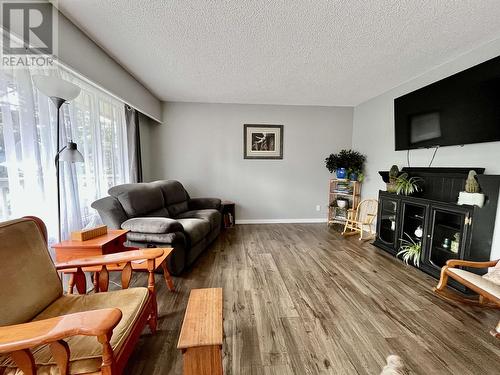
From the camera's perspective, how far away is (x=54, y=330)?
2.39 ft

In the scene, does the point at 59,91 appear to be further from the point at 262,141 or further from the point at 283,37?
the point at 262,141

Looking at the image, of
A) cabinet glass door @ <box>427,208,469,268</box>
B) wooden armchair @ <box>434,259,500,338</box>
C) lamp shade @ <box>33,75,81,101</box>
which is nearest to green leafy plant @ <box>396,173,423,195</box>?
cabinet glass door @ <box>427,208,469,268</box>

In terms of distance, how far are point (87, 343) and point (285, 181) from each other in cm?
380

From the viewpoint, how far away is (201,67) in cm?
257

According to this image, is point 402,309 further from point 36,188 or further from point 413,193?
point 36,188

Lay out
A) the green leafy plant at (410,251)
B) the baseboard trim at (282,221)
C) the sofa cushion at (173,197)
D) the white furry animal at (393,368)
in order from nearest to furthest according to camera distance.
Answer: the white furry animal at (393,368)
the green leafy plant at (410,251)
the sofa cushion at (173,197)
the baseboard trim at (282,221)

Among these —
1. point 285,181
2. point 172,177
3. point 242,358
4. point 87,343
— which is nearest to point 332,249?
point 285,181

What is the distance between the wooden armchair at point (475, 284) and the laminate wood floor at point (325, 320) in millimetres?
87

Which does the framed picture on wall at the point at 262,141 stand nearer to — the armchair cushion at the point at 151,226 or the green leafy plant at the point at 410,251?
the armchair cushion at the point at 151,226

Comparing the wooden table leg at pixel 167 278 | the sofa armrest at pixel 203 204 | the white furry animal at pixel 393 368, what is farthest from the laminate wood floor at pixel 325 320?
the sofa armrest at pixel 203 204

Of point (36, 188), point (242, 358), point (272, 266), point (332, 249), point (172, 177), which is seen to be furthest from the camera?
point (172, 177)

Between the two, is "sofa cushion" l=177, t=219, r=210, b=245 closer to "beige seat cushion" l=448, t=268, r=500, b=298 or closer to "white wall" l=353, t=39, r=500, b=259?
"beige seat cushion" l=448, t=268, r=500, b=298

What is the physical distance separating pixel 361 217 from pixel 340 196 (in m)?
0.55

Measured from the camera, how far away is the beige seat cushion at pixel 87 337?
82cm
